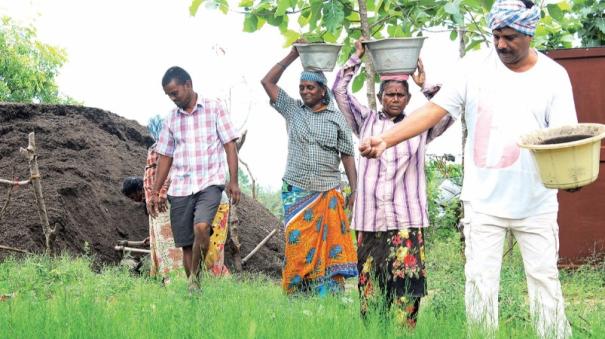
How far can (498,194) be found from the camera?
4363 millimetres

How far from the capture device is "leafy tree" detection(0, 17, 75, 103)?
23547 mm

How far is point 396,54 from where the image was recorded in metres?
5.55

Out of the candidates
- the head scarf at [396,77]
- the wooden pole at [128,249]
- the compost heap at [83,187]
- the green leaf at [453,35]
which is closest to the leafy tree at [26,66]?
the compost heap at [83,187]

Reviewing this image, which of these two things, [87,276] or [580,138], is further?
[87,276]

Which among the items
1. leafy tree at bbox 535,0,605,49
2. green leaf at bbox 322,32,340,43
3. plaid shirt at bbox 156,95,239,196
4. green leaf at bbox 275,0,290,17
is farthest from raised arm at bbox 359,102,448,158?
leafy tree at bbox 535,0,605,49

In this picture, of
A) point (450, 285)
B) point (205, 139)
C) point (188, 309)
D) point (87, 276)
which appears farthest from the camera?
point (87, 276)

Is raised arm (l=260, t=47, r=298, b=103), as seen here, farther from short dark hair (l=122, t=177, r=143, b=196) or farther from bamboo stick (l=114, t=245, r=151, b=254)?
bamboo stick (l=114, t=245, r=151, b=254)

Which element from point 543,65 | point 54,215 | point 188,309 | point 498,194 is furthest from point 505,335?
point 54,215

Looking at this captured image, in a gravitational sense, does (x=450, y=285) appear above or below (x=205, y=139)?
below

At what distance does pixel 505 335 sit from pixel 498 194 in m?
0.66

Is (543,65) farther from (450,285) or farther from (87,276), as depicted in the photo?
(87,276)

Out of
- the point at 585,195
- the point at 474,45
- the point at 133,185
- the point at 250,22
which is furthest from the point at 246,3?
the point at 585,195

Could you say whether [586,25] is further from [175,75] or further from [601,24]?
[175,75]

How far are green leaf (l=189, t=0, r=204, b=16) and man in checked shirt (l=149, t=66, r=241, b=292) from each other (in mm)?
425
